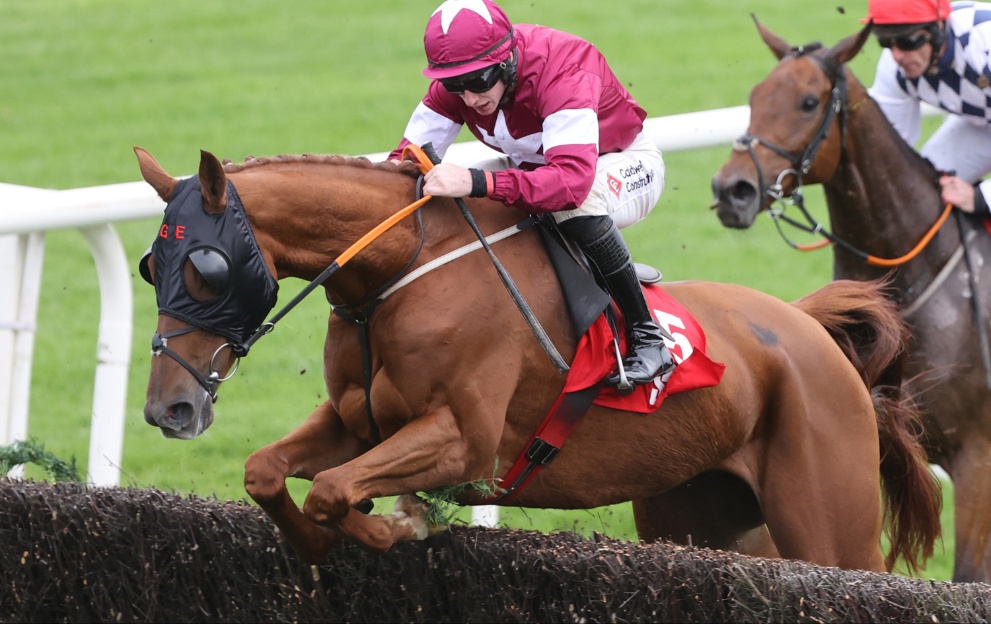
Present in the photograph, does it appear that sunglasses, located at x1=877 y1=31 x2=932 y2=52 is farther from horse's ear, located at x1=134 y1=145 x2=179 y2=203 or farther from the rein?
horse's ear, located at x1=134 y1=145 x2=179 y2=203

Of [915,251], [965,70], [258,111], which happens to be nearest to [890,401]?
[915,251]

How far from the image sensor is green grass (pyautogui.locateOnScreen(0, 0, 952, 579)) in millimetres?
7270

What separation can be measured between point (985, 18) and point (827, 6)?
1074cm

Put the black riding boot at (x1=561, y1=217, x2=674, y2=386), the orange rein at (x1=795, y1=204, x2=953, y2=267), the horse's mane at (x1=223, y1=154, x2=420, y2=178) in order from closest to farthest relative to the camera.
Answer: the horse's mane at (x1=223, y1=154, x2=420, y2=178) → the black riding boot at (x1=561, y1=217, x2=674, y2=386) → the orange rein at (x1=795, y1=204, x2=953, y2=267)

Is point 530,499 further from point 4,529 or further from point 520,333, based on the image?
point 4,529

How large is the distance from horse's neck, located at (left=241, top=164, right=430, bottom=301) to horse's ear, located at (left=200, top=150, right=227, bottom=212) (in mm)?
94

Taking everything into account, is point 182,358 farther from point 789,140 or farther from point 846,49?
point 846,49

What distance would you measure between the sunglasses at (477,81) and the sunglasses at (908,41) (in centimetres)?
217

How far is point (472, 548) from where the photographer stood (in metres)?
3.47

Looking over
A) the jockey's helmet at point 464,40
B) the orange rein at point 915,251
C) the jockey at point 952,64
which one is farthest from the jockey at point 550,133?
the jockey at point 952,64

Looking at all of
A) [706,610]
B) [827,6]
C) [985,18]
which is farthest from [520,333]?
[827,6]

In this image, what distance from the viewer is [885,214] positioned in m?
5.19

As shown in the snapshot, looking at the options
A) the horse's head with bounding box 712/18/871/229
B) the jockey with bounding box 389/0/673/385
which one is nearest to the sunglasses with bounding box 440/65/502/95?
the jockey with bounding box 389/0/673/385

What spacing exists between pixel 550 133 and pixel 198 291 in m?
0.91
